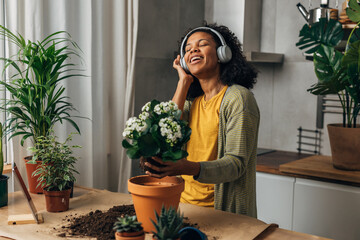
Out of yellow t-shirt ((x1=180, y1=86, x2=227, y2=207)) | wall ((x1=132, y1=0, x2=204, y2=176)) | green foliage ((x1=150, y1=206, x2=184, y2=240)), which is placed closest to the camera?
green foliage ((x1=150, y1=206, x2=184, y2=240))

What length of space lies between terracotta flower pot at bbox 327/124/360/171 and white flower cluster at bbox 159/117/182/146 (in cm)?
137

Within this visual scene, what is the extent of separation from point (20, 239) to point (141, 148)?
0.47m

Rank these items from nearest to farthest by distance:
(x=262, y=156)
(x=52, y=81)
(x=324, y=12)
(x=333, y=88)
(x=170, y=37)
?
1. (x=52, y=81)
2. (x=333, y=88)
3. (x=324, y=12)
4. (x=262, y=156)
5. (x=170, y=37)

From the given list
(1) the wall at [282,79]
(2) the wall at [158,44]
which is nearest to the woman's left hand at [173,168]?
(2) the wall at [158,44]

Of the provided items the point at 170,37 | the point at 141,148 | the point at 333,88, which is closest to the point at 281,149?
the point at 333,88

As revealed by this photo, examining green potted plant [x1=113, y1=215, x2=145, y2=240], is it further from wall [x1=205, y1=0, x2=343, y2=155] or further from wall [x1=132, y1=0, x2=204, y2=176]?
wall [x1=205, y1=0, x2=343, y2=155]

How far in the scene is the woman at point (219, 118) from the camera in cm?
154

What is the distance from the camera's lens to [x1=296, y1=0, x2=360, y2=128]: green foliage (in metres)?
2.09

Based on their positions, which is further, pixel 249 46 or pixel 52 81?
pixel 249 46

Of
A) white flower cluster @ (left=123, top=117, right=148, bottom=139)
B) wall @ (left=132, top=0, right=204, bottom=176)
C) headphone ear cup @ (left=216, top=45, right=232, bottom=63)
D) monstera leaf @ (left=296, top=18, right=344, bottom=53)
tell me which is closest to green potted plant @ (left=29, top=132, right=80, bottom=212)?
white flower cluster @ (left=123, top=117, right=148, bottom=139)

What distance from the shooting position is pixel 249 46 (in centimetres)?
307

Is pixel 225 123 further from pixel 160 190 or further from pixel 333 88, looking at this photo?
pixel 333 88

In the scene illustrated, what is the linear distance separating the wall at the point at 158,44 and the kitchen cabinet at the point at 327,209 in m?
1.17

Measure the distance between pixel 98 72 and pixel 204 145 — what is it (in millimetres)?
1094
